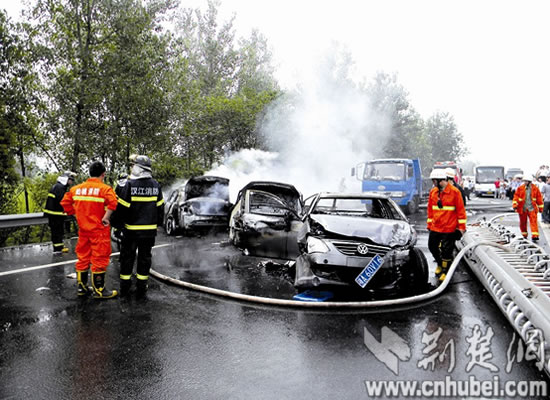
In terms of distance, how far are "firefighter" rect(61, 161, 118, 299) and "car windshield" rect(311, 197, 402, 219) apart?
310cm

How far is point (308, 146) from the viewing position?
79.2ft

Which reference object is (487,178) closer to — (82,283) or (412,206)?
(412,206)

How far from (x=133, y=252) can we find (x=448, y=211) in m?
4.83

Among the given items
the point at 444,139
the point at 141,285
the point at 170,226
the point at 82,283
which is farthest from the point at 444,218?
the point at 444,139

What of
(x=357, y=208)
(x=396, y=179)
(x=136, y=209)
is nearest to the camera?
(x=136, y=209)

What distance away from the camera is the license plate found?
5125 mm

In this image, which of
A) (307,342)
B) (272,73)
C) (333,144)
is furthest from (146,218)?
(272,73)

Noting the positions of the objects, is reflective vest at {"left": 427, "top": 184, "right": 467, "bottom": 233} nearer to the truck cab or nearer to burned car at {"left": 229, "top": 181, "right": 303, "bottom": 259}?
burned car at {"left": 229, "top": 181, "right": 303, "bottom": 259}

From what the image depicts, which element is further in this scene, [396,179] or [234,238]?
[396,179]

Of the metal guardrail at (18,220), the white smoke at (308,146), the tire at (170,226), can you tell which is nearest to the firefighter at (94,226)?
the metal guardrail at (18,220)

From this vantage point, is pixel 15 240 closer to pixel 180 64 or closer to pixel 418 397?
pixel 180 64

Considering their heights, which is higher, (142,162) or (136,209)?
(142,162)

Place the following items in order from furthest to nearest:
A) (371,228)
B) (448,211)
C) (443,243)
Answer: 1. (443,243)
2. (448,211)
3. (371,228)

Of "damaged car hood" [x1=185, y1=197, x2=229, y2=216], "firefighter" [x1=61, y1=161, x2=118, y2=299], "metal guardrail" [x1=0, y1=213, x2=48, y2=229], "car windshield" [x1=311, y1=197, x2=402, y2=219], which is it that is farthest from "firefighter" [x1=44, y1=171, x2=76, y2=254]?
"car windshield" [x1=311, y1=197, x2=402, y2=219]
